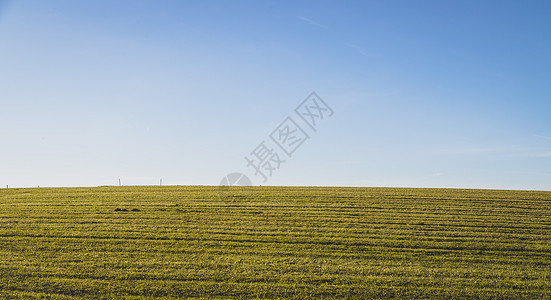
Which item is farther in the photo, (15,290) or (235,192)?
(235,192)

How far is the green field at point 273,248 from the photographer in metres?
15.1

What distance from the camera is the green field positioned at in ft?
49.5

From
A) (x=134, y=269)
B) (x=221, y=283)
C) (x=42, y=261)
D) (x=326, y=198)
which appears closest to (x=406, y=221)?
(x=326, y=198)

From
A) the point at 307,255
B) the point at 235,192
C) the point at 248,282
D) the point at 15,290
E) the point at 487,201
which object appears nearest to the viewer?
the point at 15,290

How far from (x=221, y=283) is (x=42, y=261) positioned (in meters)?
8.66

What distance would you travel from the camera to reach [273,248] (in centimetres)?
1955

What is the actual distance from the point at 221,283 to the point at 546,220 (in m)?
23.6

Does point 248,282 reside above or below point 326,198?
below

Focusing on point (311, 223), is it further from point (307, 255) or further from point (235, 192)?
point (235, 192)

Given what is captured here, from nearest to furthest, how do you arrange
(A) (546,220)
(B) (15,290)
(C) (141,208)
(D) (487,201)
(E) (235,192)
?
1. (B) (15,290)
2. (A) (546,220)
3. (C) (141,208)
4. (D) (487,201)
5. (E) (235,192)

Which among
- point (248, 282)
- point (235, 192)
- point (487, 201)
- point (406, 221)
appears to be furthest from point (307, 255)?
point (487, 201)

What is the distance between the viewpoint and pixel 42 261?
1750 centimetres

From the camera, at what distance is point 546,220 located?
1046 inches

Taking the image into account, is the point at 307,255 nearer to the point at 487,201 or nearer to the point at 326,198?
the point at 326,198
